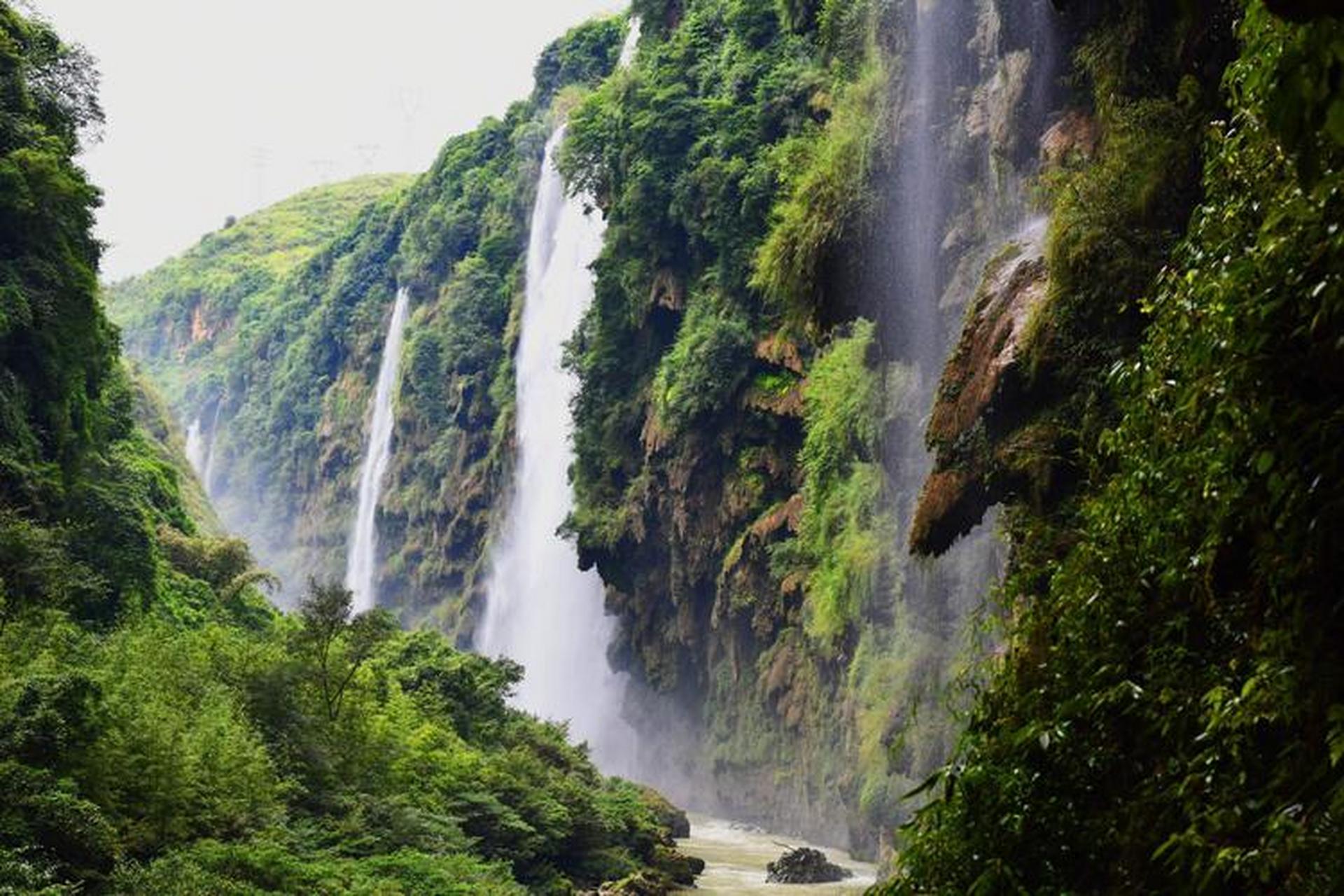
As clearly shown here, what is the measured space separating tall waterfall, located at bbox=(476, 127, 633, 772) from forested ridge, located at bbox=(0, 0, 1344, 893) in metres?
2.30

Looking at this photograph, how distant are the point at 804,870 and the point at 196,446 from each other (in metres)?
89.0

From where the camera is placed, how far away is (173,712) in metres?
15.2

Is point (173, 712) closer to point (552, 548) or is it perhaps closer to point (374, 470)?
point (552, 548)

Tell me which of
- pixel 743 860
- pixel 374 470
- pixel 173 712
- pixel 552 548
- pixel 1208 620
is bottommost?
pixel 1208 620

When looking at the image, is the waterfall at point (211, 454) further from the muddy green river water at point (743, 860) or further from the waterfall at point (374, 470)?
the muddy green river water at point (743, 860)

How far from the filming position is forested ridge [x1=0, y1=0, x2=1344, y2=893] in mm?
4875

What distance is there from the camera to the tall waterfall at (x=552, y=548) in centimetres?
4438

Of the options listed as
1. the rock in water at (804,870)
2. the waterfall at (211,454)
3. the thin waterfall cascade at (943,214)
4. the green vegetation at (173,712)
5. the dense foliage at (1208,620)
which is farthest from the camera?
the waterfall at (211,454)

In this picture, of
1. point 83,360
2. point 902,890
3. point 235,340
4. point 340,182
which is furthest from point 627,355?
point 340,182

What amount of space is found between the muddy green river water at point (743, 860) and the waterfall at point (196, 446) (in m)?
75.7

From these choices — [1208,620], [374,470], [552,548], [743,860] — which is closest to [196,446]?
[374,470]

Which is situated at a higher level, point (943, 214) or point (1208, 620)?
point (943, 214)

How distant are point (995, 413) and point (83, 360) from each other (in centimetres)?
1827

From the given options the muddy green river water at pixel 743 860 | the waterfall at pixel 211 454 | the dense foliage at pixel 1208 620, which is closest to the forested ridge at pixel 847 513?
the dense foliage at pixel 1208 620
